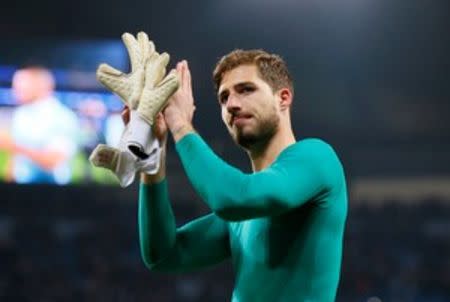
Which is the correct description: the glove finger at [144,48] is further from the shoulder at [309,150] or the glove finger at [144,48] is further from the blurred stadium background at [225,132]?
the blurred stadium background at [225,132]

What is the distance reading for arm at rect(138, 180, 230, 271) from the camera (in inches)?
63.4

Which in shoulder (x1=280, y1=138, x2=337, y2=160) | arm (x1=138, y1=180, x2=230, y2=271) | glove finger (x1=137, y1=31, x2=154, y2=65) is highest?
glove finger (x1=137, y1=31, x2=154, y2=65)

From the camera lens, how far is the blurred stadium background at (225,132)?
697 cm

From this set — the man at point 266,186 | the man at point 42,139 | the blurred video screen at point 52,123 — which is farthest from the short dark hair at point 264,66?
the man at point 42,139

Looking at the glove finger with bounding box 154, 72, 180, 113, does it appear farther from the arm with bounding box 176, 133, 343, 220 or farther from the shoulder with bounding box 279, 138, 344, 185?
the shoulder with bounding box 279, 138, 344, 185

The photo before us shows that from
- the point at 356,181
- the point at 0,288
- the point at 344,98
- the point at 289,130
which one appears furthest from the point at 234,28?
the point at 289,130

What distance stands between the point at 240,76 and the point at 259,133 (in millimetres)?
106

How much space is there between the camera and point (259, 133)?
1.48 m

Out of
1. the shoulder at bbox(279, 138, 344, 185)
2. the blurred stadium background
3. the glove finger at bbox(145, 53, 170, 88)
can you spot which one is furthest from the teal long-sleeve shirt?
the blurred stadium background

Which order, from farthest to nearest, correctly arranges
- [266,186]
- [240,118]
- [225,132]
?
1. [225,132]
2. [240,118]
3. [266,186]

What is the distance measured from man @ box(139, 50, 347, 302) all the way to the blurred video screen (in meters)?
5.79

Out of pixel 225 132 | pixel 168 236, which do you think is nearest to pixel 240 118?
pixel 168 236

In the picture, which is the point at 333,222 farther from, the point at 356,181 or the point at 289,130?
the point at 356,181

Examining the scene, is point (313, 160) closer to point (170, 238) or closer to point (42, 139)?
point (170, 238)
